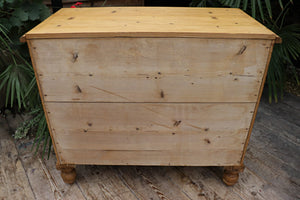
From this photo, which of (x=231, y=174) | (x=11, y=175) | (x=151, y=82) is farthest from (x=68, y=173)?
(x=231, y=174)

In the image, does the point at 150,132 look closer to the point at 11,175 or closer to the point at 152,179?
the point at 152,179

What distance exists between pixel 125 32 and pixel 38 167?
0.92 m

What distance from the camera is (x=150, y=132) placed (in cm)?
103

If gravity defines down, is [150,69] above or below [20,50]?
above

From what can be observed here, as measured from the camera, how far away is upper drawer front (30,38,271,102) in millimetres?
836

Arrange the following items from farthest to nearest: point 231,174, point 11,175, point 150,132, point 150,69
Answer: point 11,175 → point 231,174 → point 150,132 → point 150,69

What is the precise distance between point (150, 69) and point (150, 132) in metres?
0.29

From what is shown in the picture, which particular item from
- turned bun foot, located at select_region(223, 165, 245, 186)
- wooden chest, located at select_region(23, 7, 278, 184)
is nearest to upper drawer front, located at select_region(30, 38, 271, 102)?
wooden chest, located at select_region(23, 7, 278, 184)

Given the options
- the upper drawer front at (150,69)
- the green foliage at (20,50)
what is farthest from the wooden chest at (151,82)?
the green foliage at (20,50)

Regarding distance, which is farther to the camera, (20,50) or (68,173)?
(20,50)

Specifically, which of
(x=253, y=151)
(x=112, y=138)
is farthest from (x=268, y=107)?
(x=112, y=138)

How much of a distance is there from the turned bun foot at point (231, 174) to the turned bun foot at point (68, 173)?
0.73 metres

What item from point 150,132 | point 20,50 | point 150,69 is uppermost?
point 150,69

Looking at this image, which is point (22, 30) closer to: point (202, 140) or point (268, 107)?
point (202, 140)
